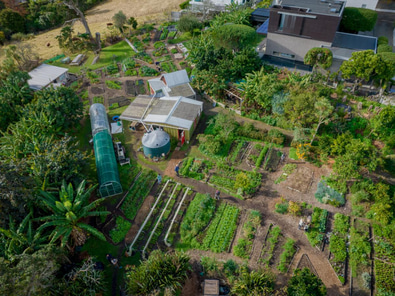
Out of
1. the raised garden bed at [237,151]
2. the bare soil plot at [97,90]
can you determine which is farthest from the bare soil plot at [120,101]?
the raised garden bed at [237,151]

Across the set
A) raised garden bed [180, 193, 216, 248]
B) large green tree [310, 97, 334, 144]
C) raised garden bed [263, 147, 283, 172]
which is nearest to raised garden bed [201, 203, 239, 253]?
raised garden bed [180, 193, 216, 248]

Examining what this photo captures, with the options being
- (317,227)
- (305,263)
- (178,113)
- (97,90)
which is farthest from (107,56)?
(305,263)

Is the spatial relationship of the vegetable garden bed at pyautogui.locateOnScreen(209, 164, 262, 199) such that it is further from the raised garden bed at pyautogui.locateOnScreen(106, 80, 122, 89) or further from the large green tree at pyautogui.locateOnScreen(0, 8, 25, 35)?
the large green tree at pyautogui.locateOnScreen(0, 8, 25, 35)

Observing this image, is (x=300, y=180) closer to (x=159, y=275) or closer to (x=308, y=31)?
(x=159, y=275)

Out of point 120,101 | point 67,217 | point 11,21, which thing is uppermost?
point 11,21

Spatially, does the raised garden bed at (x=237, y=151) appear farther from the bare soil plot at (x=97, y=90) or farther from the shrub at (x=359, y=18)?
the shrub at (x=359, y=18)

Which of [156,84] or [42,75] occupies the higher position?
[156,84]

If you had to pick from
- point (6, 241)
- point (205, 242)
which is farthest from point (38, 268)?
point (205, 242)
